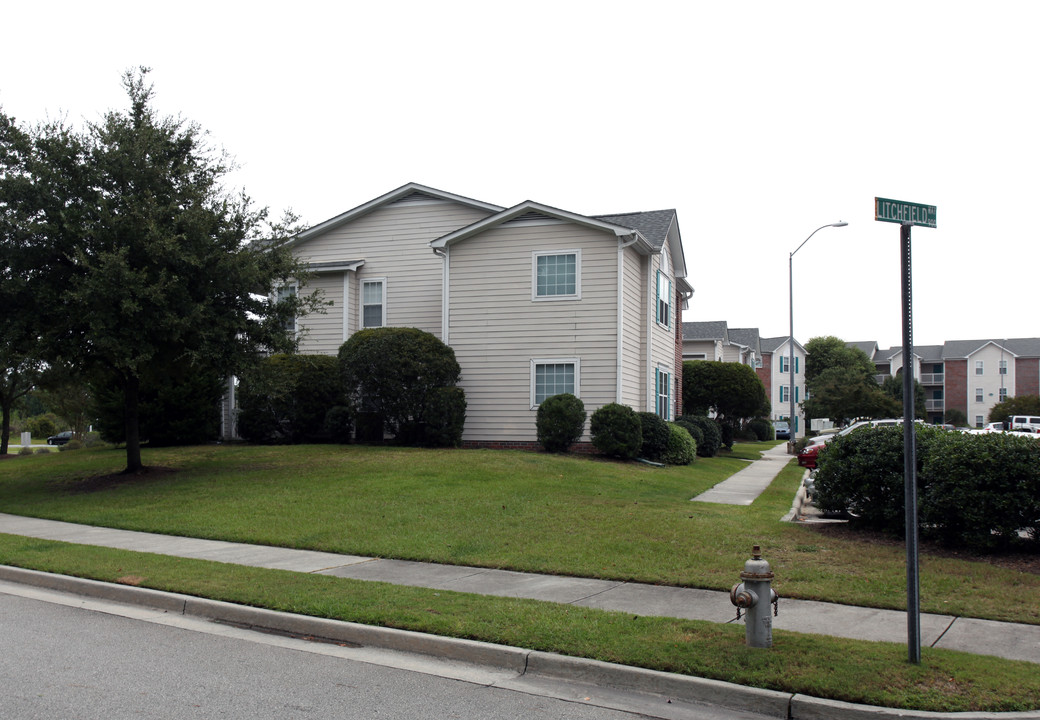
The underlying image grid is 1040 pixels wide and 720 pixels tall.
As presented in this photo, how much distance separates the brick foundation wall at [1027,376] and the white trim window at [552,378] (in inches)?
2898

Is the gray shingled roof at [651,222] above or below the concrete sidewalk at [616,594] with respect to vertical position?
above

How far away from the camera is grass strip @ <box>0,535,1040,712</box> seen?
537 cm

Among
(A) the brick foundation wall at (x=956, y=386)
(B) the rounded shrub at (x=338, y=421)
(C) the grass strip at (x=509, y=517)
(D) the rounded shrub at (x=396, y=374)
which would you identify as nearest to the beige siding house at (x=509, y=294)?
(D) the rounded shrub at (x=396, y=374)

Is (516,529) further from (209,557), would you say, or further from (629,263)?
(629,263)

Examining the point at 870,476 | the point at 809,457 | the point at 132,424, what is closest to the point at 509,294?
the point at 132,424

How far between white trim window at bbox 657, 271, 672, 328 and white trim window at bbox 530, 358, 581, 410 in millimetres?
4598

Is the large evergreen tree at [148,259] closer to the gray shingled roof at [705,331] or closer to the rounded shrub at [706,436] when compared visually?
the rounded shrub at [706,436]

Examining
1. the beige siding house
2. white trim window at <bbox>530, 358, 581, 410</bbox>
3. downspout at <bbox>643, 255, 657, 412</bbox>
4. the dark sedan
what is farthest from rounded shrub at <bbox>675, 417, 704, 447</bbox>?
the dark sedan

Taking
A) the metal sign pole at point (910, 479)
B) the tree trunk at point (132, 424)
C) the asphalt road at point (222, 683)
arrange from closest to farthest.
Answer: the asphalt road at point (222, 683) → the metal sign pole at point (910, 479) → the tree trunk at point (132, 424)

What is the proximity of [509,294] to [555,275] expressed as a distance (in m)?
1.38

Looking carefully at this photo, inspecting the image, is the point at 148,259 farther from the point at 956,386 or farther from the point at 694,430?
the point at 956,386

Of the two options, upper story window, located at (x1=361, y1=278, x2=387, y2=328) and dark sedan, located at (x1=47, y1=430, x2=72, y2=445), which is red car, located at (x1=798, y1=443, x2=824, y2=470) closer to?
upper story window, located at (x1=361, y1=278, x2=387, y2=328)

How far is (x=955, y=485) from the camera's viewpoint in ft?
31.3

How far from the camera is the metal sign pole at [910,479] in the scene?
571 centimetres
